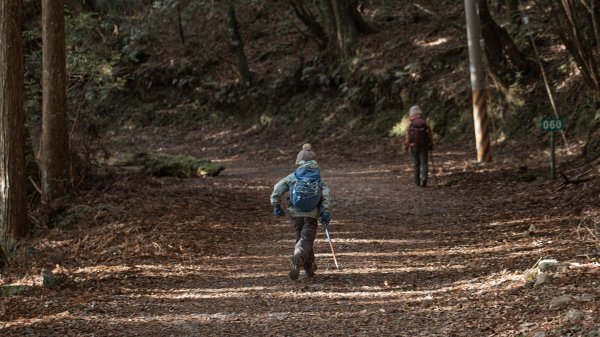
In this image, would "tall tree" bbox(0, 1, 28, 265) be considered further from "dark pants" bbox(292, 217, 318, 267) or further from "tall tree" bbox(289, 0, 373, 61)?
"tall tree" bbox(289, 0, 373, 61)

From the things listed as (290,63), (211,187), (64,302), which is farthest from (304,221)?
(290,63)

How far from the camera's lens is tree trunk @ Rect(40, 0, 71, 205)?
12375 millimetres

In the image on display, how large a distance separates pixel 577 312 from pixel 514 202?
7457 millimetres

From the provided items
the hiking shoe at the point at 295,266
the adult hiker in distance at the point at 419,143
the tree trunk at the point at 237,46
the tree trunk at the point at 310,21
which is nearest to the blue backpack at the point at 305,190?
the hiking shoe at the point at 295,266

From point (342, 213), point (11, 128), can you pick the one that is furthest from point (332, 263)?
point (11, 128)

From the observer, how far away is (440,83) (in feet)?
74.8

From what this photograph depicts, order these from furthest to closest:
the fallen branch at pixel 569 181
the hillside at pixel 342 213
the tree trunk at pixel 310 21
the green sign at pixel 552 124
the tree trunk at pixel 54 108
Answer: the tree trunk at pixel 310 21
the green sign at pixel 552 124
the tree trunk at pixel 54 108
the fallen branch at pixel 569 181
the hillside at pixel 342 213

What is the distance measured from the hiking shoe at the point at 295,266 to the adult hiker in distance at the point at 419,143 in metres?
7.89

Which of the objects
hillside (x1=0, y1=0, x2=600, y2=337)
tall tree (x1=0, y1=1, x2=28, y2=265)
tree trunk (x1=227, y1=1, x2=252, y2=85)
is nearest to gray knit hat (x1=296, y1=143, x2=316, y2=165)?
hillside (x1=0, y1=0, x2=600, y2=337)

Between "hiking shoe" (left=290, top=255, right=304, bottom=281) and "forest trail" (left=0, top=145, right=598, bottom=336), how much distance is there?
0.14 m

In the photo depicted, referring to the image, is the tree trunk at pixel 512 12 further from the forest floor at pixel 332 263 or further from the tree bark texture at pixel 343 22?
the forest floor at pixel 332 263

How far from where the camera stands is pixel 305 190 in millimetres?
8281

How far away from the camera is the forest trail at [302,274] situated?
6.55 meters

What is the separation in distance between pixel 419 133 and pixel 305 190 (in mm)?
7881
